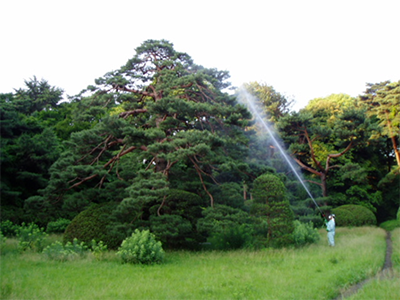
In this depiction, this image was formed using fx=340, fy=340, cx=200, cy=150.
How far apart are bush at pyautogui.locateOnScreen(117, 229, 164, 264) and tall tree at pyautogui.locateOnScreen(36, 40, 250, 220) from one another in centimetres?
135

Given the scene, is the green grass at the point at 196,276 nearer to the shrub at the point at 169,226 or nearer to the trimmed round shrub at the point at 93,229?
the shrub at the point at 169,226

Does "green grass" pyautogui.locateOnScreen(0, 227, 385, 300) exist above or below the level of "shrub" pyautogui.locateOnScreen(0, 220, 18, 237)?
below

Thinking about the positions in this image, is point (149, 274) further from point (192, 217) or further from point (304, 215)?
point (304, 215)

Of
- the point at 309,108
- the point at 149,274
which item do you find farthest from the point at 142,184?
the point at 309,108

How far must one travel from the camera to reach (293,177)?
2670cm

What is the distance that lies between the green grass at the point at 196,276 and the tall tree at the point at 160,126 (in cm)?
256

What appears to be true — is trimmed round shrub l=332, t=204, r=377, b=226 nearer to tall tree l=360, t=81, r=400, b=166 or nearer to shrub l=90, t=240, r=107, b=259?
tall tree l=360, t=81, r=400, b=166

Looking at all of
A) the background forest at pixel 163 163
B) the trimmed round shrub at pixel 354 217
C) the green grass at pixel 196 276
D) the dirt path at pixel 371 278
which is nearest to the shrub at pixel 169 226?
the background forest at pixel 163 163

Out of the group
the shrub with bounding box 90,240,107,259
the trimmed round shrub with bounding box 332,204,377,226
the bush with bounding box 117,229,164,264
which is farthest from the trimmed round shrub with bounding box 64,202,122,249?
the trimmed round shrub with bounding box 332,204,377,226

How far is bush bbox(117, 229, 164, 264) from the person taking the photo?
10.0 m

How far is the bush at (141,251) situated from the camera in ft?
33.0

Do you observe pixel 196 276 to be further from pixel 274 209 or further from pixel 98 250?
pixel 274 209

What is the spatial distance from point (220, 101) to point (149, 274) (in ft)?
28.7

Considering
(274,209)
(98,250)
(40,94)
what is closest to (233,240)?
(274,209)
